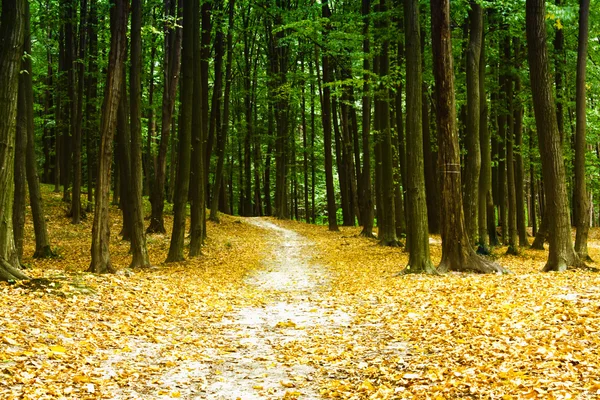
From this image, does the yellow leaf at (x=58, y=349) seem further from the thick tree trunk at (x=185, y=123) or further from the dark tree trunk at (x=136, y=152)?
the thick tree trunk at (x=185, y=123)

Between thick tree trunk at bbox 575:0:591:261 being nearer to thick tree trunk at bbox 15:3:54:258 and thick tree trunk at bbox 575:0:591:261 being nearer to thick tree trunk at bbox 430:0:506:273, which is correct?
thick tree trunk at bbox 430:0:506:273

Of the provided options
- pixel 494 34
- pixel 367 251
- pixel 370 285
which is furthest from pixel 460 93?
pixel 370 285

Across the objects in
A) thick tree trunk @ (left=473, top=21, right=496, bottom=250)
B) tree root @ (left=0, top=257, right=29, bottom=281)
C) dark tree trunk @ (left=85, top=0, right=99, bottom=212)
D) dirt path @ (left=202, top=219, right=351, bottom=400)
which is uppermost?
dark tree trunk @ (left=85, top=0, right=99, bottom=212)

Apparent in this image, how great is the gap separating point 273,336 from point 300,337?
44 centimetres

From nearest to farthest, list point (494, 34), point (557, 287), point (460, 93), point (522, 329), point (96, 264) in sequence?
1. point (522, 329)
2. point (557, 287)
3. point (96, 264)
4. point (494, 34)
5. point (460, 93)

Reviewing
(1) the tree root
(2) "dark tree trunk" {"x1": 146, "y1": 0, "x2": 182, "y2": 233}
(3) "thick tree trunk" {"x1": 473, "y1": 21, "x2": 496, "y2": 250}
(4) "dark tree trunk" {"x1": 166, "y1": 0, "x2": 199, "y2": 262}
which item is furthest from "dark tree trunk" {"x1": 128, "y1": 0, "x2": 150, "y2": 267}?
(3) "thick tree trunk" {"x1": 473, "y1": 21, "x2": 496, "y2": 250}

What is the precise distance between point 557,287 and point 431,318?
2.46 m

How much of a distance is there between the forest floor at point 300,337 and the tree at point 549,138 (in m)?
1.00

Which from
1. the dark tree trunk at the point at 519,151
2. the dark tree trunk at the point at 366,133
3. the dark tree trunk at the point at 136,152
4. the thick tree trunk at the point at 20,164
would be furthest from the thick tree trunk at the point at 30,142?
the dark tree trunk at the point at 519,151

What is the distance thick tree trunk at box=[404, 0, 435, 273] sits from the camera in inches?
529

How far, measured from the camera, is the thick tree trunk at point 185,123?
1591 centimetres

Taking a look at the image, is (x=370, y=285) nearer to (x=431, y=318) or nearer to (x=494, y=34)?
(x=431, y=318)

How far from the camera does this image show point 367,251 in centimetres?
2033

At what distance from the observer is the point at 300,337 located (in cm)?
844
